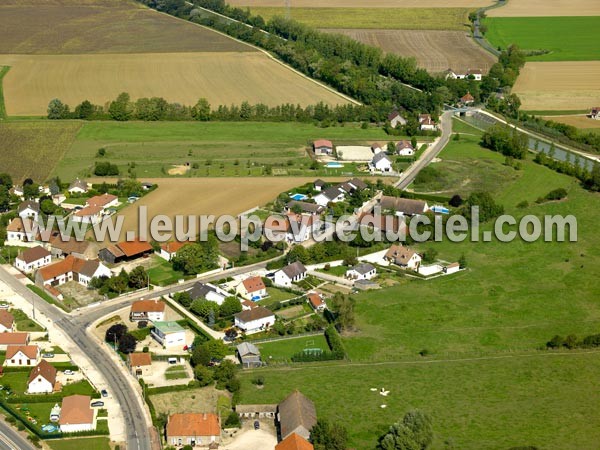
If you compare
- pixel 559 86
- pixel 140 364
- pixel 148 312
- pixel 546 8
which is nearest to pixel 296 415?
pixel 140 364

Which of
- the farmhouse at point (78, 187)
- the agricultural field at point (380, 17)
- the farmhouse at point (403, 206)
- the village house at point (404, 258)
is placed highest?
the agricultural field at point (380, 17)

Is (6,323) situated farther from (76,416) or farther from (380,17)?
(380,17)

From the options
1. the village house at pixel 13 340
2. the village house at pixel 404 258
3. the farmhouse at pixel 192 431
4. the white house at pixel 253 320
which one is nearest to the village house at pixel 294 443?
the farmhouse at pixel 192 431

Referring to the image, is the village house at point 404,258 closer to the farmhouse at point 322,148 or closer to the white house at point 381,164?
the white house at point 381,164

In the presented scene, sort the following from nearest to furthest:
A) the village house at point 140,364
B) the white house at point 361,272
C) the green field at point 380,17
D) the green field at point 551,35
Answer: the village house at point 140,364 < the white house at point 361,272 < the green field at point 551,35 < the green field at point 380,17

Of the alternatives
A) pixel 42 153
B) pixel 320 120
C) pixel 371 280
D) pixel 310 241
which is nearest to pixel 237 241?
pixel 310 241

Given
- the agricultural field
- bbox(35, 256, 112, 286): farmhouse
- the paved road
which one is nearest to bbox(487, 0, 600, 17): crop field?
the agricultural field

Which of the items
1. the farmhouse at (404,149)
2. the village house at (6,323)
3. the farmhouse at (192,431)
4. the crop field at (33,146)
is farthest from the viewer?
the farmhouse at (404,149)

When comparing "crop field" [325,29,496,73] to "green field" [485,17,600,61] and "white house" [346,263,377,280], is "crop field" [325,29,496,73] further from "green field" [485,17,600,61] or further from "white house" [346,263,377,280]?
"white house" [346,263,377,280]
